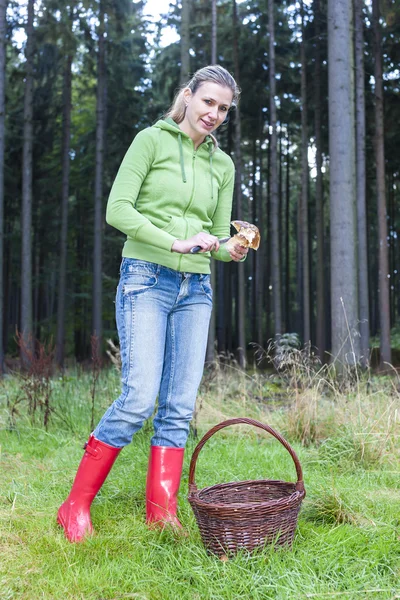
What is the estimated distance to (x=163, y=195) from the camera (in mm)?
2648

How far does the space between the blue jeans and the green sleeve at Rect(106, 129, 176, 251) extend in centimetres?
20

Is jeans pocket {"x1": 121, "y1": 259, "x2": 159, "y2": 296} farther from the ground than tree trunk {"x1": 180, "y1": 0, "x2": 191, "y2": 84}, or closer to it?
closer to it

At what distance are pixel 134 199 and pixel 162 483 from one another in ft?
4.25

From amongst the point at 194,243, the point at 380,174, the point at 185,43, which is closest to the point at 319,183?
the point at 380,174

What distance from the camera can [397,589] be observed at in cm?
204

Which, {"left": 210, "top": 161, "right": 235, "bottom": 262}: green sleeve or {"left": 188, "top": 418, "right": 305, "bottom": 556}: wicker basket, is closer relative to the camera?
{"left": 188, "top": 418, "right": 305, "bottom": 556}: wicker basket

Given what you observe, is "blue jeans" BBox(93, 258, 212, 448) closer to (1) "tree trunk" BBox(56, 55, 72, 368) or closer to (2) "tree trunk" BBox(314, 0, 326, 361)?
(2) "tree trunk" BBox(314, 0, 326, 361)

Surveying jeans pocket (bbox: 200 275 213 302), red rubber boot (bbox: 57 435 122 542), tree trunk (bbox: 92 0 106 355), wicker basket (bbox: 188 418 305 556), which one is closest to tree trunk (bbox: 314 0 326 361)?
tree trunk (bbox: 92 0 106 355)

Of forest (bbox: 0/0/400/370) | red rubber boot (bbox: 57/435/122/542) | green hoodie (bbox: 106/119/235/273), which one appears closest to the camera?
green hoodie (bbox: 106/119/235/273)

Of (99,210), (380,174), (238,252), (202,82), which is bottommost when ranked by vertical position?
(238,252)

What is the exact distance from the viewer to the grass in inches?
83.4

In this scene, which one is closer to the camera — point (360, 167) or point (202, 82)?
point (202, 82)

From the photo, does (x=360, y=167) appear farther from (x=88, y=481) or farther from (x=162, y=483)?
(x=88, y=481)

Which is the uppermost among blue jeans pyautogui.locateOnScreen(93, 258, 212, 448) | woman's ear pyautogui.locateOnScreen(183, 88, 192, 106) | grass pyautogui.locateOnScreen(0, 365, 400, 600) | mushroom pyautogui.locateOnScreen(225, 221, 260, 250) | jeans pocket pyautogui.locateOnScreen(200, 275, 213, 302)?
woman's ear pyautogui.locateOnScreen(183, 88, 192, 106)
